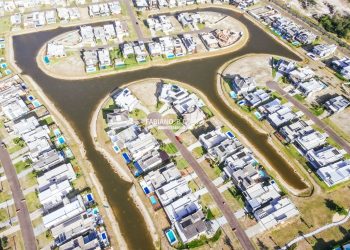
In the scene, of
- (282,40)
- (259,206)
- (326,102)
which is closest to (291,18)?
(282,40)

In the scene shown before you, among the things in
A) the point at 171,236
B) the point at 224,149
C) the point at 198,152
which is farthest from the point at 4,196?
the point at 224,149

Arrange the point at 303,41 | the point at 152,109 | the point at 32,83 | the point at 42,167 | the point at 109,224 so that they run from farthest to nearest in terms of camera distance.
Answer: the point at 303,41
the point at 32,83
the point at 152,109
the point at 42,167
the point at 109,224

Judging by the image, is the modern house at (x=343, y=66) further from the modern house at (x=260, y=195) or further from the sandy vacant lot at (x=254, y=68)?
the modern house at (x=260, y=195)

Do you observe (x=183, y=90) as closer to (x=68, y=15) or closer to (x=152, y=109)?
(x=152, y=109)

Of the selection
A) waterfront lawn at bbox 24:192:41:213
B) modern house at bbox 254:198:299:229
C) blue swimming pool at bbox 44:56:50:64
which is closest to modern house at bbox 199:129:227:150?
modern house at bbox 254:198:299:229

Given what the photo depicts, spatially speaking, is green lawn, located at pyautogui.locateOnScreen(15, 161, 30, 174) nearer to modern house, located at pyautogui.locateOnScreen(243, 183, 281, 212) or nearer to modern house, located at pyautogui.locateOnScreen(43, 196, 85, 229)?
modern house, located at pyautogui.locateOnScreen(43, 196, 85, 229)

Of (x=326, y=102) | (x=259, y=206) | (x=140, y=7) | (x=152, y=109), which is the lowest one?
(x=259, y=206)

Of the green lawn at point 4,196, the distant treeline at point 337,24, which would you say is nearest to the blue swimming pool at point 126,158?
the green lawn at point 4,196
